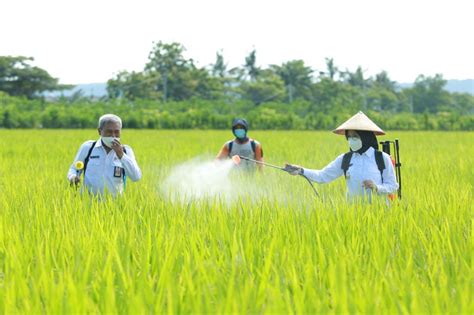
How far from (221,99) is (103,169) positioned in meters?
43.5

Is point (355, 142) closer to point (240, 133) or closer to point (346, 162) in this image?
point (346, 162)

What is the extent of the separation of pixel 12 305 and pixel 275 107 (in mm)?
38379

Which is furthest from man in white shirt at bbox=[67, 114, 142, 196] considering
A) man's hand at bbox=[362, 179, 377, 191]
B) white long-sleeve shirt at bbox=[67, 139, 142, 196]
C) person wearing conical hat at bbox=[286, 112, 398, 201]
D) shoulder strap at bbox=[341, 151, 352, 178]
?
man's hand at bbox=[362, 179, 377, 191]

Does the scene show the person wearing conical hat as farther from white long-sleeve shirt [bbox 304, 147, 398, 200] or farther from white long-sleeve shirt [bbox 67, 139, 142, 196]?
white long-sleeve shirt [bbox 67, 139, 142, 196]

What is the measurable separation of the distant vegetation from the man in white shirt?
2916 cm

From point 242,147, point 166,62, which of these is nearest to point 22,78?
point 166,62

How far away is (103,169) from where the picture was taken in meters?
4.49

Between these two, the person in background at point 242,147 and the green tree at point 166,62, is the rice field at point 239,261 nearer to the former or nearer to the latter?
the person in background at point 242,147

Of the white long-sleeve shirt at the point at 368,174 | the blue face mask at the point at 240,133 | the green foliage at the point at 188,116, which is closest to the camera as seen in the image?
the white long-sleeve shirt at the point at 368,174

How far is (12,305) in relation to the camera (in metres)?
1.97

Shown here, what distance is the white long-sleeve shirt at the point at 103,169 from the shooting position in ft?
14.5

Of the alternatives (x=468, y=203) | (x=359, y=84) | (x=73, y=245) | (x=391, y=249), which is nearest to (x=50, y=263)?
(x=73, y=245)

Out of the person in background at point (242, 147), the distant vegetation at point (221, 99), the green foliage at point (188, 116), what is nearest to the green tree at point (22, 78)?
the distant vegetation at point (221, 99)

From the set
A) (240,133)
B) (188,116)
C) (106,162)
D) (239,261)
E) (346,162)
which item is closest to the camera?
(239,261)
